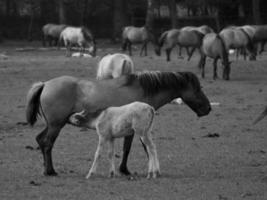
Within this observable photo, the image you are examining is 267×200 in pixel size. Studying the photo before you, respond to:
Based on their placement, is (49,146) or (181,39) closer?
(49,146)

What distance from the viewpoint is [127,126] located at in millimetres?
10672

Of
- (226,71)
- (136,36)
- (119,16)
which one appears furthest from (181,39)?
(119,16)

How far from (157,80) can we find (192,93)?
59 cm

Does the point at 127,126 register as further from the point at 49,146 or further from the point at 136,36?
the point at 136,36

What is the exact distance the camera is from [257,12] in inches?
2176

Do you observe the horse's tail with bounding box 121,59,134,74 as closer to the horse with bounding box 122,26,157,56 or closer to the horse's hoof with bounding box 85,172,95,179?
the horse's hoof with bounding box 85,172,95,179

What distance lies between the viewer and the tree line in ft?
200

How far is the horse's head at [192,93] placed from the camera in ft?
39.1

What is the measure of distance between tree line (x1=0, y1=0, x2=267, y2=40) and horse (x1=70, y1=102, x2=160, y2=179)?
4635 centimetres

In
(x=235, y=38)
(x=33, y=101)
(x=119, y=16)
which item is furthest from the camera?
(x=119, y=16)

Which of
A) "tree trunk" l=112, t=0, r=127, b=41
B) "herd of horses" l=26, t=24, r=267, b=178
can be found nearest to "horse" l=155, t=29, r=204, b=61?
"tree trunk" l=112, t=0, r=127, b=41

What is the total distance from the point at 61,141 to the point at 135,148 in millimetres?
1607

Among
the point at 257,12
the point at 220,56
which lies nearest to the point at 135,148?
the point at 220,56

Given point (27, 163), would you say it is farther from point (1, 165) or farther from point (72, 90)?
point (72, 90)
